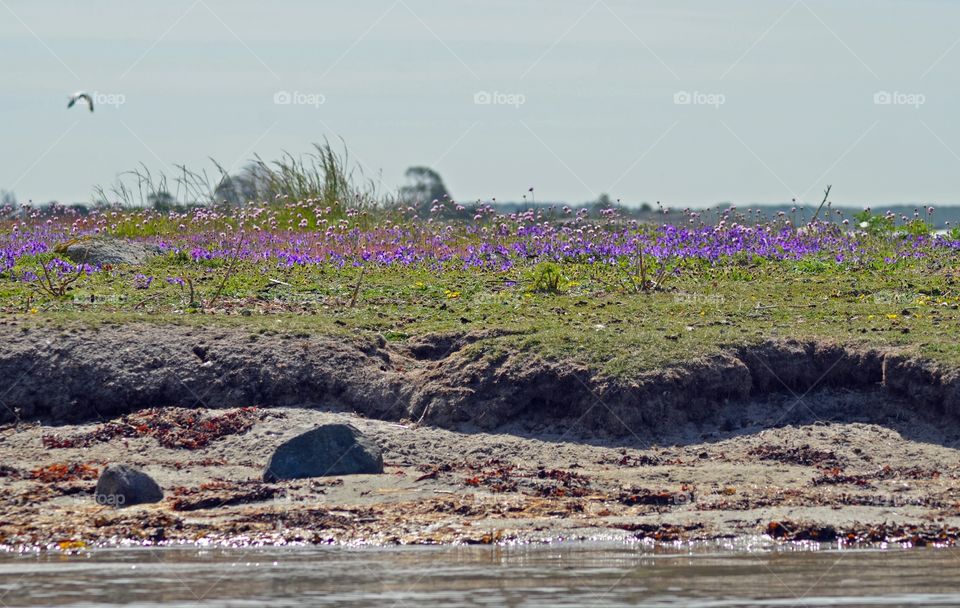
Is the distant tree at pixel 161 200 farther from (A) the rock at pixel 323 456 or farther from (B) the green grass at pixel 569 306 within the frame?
(A) the rock at pixel 323 456

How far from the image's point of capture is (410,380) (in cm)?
923

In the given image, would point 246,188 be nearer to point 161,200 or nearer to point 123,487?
point 161,200

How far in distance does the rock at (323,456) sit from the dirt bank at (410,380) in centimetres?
96

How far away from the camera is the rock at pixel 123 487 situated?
7.39 meters

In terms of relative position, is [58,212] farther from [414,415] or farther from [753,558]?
[753,558]

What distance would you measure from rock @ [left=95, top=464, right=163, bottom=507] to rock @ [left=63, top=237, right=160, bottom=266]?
6.74 meters

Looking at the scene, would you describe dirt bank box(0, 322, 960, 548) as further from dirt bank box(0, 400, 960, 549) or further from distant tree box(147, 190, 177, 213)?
distant tree box(147, 190, 177, 213)

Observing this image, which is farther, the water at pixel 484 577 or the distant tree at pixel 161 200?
the distant tree at pixel 161 200

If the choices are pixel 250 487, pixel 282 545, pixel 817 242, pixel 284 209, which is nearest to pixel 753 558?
pixel 282 545

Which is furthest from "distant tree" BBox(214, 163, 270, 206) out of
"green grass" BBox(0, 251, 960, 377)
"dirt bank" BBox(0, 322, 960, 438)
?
"dirt bank" BBox(0, 322, 960, 438)

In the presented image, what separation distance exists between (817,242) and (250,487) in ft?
31.5

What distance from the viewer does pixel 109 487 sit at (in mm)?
7422

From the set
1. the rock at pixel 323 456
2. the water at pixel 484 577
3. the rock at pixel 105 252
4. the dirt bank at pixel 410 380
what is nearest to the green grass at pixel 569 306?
the dirt bank at pixel 410 380

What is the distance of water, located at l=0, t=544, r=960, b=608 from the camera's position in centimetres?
588
